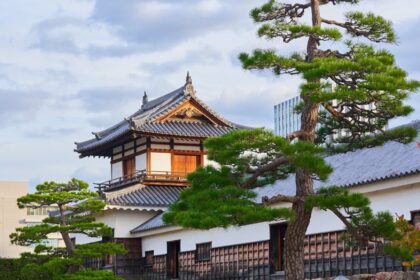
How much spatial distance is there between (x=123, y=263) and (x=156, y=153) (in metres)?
4.65

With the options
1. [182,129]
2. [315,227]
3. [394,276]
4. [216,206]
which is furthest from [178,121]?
[216,206]

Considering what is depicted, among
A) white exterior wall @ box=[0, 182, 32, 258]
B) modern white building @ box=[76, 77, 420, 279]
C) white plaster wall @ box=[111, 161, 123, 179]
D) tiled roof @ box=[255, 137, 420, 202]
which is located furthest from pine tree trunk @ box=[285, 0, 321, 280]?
white exterior wall @ box=[0, 182, 32, 258]

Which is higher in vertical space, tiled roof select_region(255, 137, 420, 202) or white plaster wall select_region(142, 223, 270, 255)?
tiled roof select_region(255, 137, 420, 202)

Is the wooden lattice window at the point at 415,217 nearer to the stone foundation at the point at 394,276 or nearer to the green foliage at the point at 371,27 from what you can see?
the stone foundation at the point at 394,276

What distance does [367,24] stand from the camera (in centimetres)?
1348

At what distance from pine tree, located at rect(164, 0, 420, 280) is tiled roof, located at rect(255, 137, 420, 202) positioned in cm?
368

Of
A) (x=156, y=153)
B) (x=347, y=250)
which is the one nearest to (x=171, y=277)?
(x=156, y=153)

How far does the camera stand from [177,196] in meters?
31.6

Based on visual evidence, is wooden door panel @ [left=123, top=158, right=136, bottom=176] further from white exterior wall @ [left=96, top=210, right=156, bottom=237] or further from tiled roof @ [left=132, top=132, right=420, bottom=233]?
tiled roof @ [left=132, top=132, right=420, bottom=233]

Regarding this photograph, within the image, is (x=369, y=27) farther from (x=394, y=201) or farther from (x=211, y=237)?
(x=211, y=237)

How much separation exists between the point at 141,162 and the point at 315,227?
43.4ft

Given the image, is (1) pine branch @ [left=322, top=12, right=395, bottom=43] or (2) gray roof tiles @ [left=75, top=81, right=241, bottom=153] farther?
(2) gray roof tiles @ [left=75, top=81, right=241, bottom=153]

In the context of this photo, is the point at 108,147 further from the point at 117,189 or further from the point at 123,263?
the point at 123,263

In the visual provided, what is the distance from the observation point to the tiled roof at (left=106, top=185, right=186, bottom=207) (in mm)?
30078
